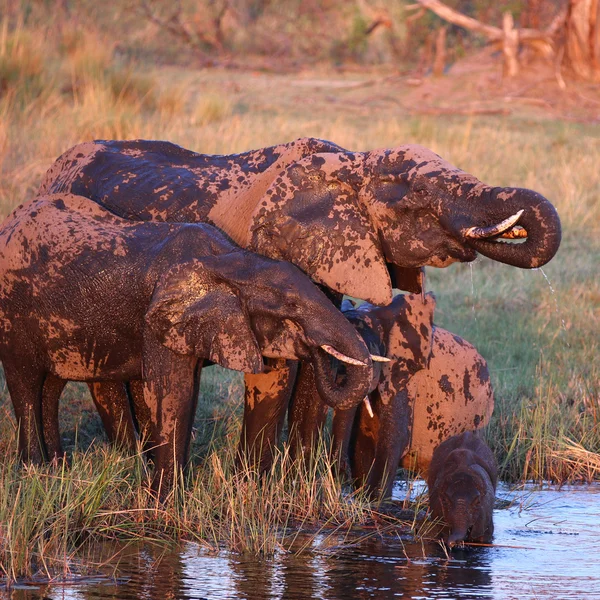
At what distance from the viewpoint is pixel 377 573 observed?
4.91m

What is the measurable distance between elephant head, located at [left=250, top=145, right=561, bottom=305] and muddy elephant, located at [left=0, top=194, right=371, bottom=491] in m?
0.29

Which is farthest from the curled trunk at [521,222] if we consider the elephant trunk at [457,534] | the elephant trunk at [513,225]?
the elephant trunk at [457,534]

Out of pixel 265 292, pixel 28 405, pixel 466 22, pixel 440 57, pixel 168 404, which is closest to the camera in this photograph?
pixel 265 292

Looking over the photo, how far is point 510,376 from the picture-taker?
25.2 feet

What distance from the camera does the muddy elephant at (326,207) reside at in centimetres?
495

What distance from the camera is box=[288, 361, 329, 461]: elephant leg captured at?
19.4 feet

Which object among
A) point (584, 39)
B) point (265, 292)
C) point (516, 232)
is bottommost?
point (265, 292)

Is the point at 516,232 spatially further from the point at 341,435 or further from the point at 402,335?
the point at 341,435

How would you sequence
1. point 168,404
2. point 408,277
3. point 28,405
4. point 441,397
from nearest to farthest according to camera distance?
point 168,404, point 408,277, point 28,405, point 441,397

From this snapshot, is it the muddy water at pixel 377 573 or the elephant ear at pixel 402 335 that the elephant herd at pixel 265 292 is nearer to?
the elephant ear at pixel 402 335

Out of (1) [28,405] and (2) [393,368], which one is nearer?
(1) [28,405]

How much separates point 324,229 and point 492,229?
0.79 metres

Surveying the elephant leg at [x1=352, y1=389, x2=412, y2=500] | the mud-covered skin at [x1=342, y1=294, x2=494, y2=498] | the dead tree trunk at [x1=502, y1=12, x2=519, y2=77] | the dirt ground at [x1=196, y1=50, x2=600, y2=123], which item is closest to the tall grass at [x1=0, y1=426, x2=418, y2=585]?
the elephant leg at [x1=352, y1=389, x2=412, y2=500]

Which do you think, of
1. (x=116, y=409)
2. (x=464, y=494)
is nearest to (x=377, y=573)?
(x=464, y=494)
